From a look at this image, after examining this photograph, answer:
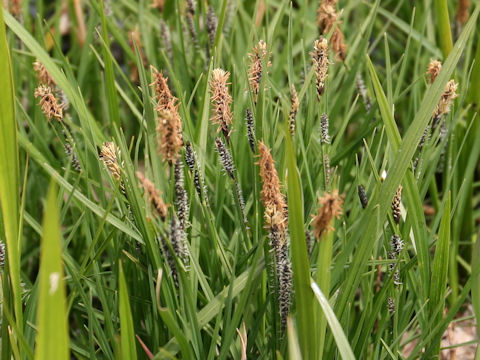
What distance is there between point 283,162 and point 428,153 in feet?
1.23

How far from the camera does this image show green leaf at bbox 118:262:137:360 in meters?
1.05

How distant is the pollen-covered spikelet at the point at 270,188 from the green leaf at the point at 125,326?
0.26 m

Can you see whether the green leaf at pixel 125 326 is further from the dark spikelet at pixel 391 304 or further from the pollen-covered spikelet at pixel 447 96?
the pollen-covered spikelet at pixel 447 96

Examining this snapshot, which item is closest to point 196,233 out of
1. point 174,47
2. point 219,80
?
point 219,80

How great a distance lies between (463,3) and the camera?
219 cm

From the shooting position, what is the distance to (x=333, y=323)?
3.46 ft

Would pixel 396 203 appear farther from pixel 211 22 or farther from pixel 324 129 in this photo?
pixel 211 22

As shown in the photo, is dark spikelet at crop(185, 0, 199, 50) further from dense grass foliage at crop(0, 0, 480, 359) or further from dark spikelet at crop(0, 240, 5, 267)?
dark spikelet at crop(0, 240, 5, 267)

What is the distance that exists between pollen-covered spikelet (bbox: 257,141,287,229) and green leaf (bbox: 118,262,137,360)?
0.84ft

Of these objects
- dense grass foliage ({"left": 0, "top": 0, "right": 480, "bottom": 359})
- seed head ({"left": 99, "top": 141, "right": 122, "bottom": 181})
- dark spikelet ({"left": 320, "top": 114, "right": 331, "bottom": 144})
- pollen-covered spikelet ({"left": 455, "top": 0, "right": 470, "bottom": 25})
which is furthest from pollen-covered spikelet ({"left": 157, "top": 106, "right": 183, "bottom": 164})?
pollen-covered spikelet ({"left": 455, "top": 0, "right": 470, "bottom": 25})

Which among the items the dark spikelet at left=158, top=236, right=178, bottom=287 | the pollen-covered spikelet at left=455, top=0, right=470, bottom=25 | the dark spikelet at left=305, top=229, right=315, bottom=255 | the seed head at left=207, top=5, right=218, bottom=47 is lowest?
the dark spikelet at left=305, top=229, right=315, bottom=255

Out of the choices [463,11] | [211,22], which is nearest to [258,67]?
[211,22]

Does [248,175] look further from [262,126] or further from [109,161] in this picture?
[109,161]

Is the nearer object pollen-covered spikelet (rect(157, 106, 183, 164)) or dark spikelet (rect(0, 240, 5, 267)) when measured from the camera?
pollen-covered spikelet (rect(157, 106, 183, 164))
